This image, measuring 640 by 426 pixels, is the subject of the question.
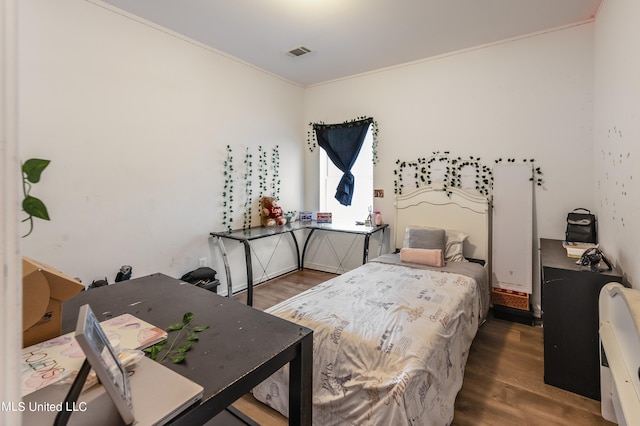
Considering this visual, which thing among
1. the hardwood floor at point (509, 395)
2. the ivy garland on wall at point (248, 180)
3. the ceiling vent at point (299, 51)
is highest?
the ceiling vent at point (299, 51)

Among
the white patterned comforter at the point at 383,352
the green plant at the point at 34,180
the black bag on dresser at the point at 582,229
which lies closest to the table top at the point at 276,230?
the white patterned comforter at the point at 383,352

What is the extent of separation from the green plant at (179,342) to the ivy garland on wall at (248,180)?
8.64 feet

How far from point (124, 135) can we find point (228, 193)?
118cm

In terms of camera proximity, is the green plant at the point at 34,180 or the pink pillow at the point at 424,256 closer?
the green plant at the point at 34,180

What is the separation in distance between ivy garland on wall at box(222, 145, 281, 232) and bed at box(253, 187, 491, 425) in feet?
5.49

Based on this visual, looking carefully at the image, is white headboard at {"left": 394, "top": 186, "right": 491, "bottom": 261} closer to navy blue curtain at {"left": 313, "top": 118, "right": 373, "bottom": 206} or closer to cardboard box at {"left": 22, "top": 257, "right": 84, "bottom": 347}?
navy blue curtain at {"left": 313, "top": 118, "right": 373, "bottom": 206}

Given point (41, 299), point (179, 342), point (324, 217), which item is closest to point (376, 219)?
point (324, 217)

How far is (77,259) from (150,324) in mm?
1941

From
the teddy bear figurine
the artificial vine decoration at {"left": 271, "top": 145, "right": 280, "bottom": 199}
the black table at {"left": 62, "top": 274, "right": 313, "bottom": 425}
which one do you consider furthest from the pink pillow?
the black table at {"left": 62, "top": 274, "right": 313, "bottom": 425}

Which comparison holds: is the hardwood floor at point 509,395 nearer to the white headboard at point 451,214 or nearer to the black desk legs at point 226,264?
the white headboard at point 451,214

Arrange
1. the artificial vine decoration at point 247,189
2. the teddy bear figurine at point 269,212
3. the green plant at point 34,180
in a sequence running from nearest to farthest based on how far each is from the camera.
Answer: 1. the green plant at point 34,180
2. the artificial vine decoration at point 247,189
3. the teddy bear figurine at point 269,212

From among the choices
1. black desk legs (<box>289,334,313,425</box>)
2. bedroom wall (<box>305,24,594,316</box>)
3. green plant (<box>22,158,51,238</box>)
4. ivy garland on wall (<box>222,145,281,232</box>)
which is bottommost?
black desk legs (<box>289,334,313,425</box>)

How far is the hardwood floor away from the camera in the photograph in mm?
1766

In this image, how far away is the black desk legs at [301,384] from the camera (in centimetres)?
95
